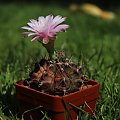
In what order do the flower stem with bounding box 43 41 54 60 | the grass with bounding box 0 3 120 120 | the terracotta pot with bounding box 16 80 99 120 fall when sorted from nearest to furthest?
the terracotta pot with bounding box 16 80 99 120 < the flower stem with bounding box 43 41 54 60 < the grass with bounding box 0 3 120 120

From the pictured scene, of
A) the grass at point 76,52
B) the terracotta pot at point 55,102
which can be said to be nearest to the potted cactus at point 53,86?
the terracotta pot at point 55,102

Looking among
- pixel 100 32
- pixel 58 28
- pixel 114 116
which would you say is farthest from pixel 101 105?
pixel 100 32

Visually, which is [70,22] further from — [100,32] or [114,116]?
[114,116]

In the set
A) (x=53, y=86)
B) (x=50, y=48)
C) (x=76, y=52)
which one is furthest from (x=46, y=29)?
(x=76, y=52)

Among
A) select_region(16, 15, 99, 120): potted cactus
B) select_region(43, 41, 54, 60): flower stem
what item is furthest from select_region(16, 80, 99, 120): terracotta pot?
select_region(43, 41, 54, 60): flower stem

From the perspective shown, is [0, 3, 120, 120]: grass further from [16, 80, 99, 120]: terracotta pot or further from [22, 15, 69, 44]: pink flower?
[22, 15, 69, 44]: pink flower

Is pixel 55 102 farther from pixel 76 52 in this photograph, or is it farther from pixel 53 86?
pixel 76 52
